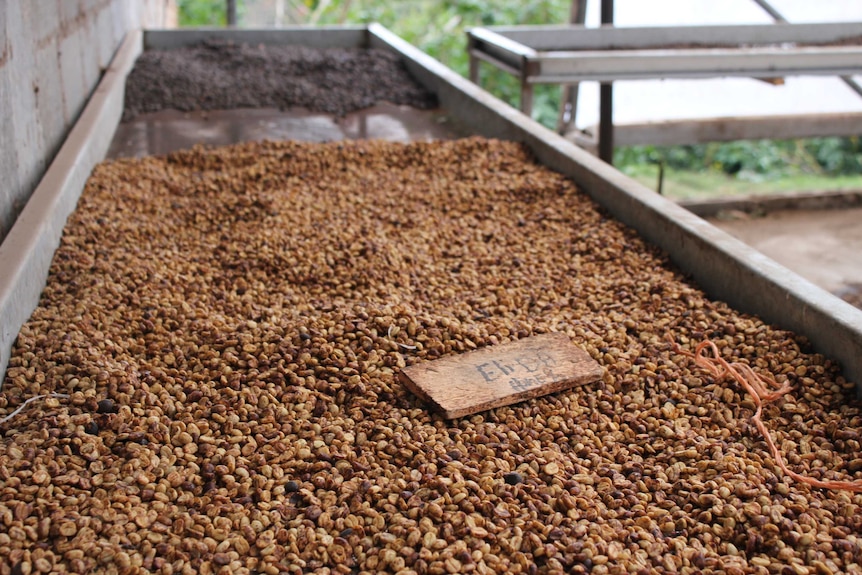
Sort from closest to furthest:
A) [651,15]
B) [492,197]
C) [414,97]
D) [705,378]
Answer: [705,378]
[492,197]
[414,97]
[651,15]

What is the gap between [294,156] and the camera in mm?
4055

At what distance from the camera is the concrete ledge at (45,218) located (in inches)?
91.7

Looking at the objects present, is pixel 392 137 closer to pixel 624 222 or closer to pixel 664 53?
pixel 664 53

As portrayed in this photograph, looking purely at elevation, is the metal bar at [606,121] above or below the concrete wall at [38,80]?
below

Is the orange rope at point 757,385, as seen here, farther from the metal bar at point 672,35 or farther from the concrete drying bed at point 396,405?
the metal bar at point 672,35

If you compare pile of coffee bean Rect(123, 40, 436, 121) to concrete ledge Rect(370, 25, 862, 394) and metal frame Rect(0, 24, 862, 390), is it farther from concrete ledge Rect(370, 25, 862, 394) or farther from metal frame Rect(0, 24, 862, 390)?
concrete ledge Rect(370, 25, 862, 394)

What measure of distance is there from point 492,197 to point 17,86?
1.96 m

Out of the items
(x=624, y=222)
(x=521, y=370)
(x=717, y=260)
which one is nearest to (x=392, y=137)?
(x=624, y=222)

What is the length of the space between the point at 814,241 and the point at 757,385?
3.61 meters

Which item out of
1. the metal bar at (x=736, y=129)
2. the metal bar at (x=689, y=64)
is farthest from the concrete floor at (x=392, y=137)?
the metal bar at (x=689, y=64)

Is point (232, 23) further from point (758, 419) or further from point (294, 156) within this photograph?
point (758, 419)

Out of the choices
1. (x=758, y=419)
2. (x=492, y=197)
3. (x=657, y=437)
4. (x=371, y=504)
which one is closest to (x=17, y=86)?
(x=492, y=197)

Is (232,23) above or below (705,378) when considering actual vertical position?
above

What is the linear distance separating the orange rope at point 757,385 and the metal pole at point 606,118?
10.5 ft
